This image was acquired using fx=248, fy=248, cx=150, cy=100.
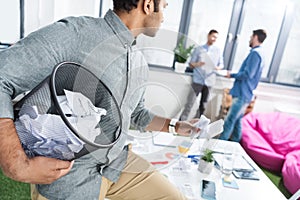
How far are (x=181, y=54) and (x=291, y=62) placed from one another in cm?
367

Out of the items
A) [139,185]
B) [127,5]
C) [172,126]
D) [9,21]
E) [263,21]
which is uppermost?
[263,21]

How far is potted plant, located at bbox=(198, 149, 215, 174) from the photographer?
4.89ft

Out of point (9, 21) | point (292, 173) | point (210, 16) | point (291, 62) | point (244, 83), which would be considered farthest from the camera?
point (291, 62)

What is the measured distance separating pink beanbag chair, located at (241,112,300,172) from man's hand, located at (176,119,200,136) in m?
1.89

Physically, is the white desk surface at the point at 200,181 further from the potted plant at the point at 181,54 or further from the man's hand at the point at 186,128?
the potted plant at the point at 181,54

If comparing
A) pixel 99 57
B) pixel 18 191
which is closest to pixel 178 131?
pixel 99 57

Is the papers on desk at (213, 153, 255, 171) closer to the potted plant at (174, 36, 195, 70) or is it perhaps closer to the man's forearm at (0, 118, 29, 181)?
the potted plant at (174, 36, 195, 70)

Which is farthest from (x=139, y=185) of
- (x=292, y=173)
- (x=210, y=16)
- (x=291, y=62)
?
(x=291, y=62)

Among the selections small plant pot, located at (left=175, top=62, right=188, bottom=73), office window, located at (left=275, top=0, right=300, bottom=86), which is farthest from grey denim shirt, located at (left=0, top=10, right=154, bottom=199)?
office window, located at (left=275, top=0, right=300, bottom=86)

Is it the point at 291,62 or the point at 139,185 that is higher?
the point at 291,62

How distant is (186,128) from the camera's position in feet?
3.42

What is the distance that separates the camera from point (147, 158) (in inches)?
38.5

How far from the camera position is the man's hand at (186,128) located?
1.01 meters

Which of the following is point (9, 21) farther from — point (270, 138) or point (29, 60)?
point (270, 138)
